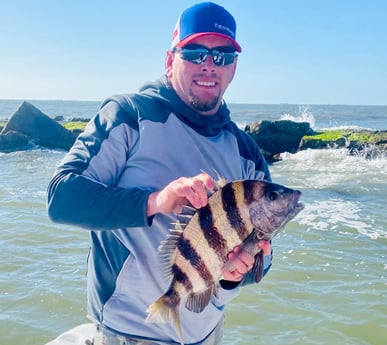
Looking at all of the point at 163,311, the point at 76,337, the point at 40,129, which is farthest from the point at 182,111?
the point at 40,129

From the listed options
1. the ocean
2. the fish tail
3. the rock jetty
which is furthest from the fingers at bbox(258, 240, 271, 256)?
the rock jetty

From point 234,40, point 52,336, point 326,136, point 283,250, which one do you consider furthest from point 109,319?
point 326,136

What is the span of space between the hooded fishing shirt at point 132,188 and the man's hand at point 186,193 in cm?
15

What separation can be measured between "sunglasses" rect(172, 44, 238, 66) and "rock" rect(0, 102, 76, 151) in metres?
23.2

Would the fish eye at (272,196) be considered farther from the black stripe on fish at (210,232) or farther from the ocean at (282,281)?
the ocean at (282,281)

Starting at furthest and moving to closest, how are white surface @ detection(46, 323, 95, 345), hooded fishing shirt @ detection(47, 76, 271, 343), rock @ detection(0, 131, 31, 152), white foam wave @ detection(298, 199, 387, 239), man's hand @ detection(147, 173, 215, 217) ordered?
1. rock @ detection(0, 131, 31, 152)
2. white foam wave @ detection(298, 199, 387, 239)
3. white surface @ detection(46, 323, 95, 345)
4. hooded fishing shirt @ detection(47, 76, 271, 343)
5. man's hand @ detection(147, 173, 215, 217)

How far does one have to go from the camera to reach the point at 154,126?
8.89 ft

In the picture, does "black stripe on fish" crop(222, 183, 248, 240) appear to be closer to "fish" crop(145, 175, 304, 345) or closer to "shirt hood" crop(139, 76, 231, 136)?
"fish" crop(145, 175, 304, 345)

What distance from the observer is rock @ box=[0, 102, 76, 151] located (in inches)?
1000

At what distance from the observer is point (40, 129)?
25.8 meters

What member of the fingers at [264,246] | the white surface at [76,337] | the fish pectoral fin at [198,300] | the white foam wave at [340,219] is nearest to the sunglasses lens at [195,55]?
the fingers at [264,246]

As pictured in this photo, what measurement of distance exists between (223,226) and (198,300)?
0.45 metres

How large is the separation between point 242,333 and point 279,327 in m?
0.45

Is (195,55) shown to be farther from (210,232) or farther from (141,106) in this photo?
(210,232)
